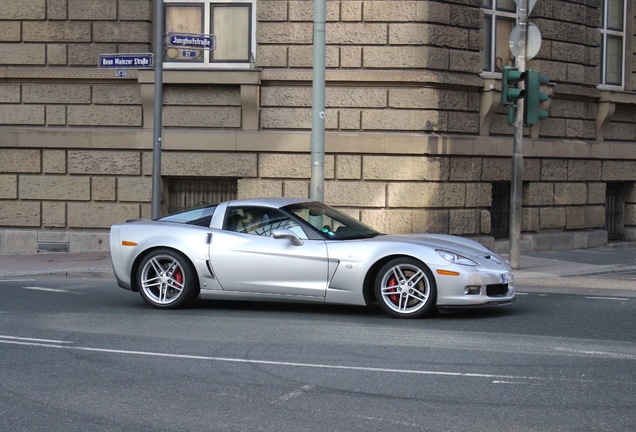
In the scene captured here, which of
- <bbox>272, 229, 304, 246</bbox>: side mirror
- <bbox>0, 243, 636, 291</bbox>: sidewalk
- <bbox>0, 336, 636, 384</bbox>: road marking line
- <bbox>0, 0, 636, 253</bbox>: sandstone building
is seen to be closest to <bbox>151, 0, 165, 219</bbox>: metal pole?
<bbox>0, 243, 636, 291</bbox>: sidewalk

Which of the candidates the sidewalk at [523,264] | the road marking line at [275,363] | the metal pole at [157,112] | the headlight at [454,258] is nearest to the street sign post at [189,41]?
the metal pole at [157,112]

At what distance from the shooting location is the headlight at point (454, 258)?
10.6m

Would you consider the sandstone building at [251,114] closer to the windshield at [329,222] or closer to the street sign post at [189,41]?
the street sign post at [189,41]

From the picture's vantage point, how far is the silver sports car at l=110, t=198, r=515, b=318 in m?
10.6

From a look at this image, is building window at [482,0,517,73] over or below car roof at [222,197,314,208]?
over

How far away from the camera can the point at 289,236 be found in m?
11.0

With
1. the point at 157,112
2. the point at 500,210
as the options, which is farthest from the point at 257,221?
the point at 500,210

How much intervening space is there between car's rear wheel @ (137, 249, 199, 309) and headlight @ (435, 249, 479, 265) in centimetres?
264

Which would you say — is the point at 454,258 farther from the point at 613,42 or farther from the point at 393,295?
the point at 613,42

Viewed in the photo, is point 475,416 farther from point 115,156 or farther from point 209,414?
point 115,156

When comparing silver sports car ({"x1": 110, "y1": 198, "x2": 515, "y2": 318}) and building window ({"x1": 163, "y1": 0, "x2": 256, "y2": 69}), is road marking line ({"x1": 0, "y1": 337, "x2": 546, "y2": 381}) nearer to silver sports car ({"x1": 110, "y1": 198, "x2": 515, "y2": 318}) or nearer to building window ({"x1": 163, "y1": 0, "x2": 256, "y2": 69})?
silver sports car ({"x1": 110, "y1": 198, "x2": 515, "y2": 318})

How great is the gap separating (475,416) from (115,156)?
12.9 m

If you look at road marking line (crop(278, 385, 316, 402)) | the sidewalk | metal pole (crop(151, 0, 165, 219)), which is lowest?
road marking line (crop(278, 385, 316, 402))

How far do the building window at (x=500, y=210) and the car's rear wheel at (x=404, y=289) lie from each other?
9062mm
